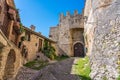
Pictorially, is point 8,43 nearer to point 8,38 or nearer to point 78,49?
point 8,38

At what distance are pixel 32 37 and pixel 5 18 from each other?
8088 mm

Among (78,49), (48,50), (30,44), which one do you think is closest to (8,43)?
(30,44)

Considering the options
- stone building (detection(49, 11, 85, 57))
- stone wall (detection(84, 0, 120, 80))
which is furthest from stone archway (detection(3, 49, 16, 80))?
stone building (detection(49, 11, 85, 57))

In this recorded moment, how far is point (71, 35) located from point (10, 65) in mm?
17295

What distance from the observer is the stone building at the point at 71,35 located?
86.9 ft

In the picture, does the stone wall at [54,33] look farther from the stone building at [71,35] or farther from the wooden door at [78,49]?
the wooden door at [78,49]

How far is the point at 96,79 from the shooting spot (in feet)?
28.9

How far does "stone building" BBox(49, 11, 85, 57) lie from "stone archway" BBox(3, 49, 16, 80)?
48.8 ft

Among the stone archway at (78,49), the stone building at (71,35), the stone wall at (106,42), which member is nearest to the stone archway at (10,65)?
the stone wall at (106,42)

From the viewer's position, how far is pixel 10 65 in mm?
11406

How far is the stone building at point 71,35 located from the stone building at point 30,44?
645 centimetres

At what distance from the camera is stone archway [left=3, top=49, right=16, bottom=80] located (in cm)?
1107

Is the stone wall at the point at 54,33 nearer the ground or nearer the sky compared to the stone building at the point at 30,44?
nearer the sky

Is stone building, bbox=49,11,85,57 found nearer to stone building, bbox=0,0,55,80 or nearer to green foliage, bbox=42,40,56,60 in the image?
green foliage, bbox=42,40,56,60
